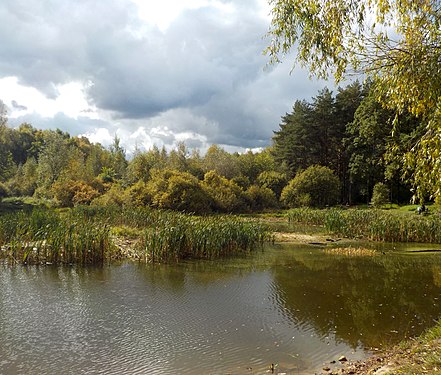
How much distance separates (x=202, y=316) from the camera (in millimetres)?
8617

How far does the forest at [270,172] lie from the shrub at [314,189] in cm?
10

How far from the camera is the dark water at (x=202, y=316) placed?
20.9ft

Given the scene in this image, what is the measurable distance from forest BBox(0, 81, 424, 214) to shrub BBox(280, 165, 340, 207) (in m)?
0.10

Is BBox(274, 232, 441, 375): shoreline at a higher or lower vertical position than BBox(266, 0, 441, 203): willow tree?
lower

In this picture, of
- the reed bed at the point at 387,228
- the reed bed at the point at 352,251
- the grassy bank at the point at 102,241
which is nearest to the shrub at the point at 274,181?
the reed bed at the point at 387,228

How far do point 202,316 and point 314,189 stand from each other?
3325 cm

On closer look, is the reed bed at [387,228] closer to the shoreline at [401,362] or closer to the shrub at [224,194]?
the shrub at [224,194]

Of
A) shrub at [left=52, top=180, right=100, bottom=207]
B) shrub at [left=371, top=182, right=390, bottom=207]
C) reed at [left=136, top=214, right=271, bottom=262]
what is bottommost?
reed at [left=136, top=214, right=271, bottom=262]

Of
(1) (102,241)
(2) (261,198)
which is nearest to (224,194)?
(2) (261,198)

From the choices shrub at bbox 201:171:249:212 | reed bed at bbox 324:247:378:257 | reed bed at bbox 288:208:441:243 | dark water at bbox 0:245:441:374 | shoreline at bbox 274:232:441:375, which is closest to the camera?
→ shoreline at bbox 274:232:441:375

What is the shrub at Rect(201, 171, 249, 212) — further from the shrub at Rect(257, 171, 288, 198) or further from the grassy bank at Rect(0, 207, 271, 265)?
the grassy bank at Rect(0, 207, 271, 265)

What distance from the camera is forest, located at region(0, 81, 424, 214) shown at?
33156 mm

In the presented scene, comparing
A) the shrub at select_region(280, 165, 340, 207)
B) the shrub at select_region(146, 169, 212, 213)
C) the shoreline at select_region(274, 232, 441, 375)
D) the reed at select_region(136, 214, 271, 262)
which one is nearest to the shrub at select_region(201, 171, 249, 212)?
the shrub at select_region(146, 169, 212, 213)

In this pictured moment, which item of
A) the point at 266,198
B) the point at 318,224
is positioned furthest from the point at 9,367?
the point at 266,198
